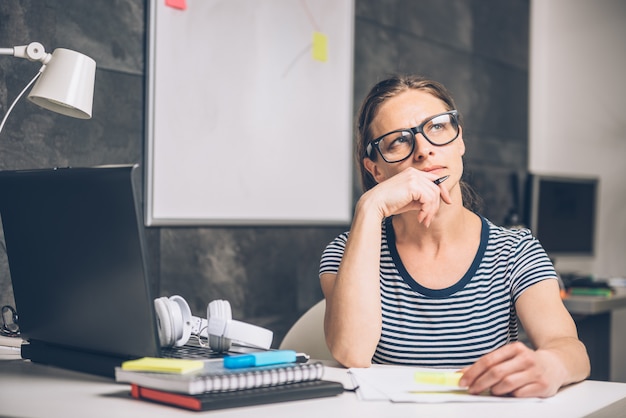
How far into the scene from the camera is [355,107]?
3.24 m

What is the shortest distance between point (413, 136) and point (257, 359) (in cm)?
77

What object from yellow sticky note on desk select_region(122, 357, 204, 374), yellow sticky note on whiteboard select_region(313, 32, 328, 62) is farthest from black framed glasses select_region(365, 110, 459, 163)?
yellow sticky note on whiteboard select_region(313, 32, 328, 62)

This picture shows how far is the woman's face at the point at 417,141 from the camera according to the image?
1749mm

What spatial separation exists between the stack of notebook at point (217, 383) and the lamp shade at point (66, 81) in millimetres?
613

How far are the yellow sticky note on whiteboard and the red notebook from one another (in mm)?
1992

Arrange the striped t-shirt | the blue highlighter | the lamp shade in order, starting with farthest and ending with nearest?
the striped t-shirt < the lamp shade < the blue highlighter

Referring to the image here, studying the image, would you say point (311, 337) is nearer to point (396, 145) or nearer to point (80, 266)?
point (396, 145)

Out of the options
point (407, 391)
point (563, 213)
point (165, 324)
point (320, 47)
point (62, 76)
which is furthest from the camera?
point (563, 213)

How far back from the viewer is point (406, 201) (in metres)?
1.64

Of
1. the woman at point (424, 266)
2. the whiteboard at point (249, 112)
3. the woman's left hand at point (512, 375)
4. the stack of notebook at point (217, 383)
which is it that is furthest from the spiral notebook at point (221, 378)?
the whiteboard at point (249, 112)

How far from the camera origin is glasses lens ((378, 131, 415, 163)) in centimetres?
178

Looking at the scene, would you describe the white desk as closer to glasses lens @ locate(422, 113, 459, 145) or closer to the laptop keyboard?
the laptop keyboard

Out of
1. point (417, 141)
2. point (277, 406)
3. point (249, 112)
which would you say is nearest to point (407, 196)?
point (417, 141)

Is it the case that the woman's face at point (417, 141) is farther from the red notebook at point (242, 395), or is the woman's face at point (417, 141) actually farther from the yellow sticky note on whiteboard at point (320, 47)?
the yellow sticky note on whiteboard at point (320, 47)
